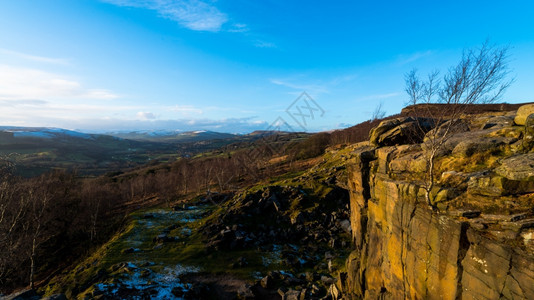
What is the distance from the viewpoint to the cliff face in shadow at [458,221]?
1078cm

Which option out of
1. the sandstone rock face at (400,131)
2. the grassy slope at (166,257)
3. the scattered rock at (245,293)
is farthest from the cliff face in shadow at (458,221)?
the scattered rock at (245,293)

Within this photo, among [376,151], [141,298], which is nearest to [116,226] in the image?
[141,298]

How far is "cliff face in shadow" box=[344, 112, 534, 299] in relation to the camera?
424 inches

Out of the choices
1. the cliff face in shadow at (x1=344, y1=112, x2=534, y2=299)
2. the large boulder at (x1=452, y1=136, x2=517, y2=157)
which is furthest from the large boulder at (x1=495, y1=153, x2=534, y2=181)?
the large boulder at (x1=452, y1=136, x2=517, y2=157)

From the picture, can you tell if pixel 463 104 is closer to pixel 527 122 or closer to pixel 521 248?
pixel 527 122

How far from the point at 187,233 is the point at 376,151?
42.1m

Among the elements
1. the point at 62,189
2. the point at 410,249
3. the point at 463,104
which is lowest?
the point at 62,189

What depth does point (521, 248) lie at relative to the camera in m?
10.2

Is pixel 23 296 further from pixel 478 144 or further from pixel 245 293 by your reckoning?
pixel 478 144

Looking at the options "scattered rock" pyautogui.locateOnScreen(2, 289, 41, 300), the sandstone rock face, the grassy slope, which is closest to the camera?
the sandstone rock face

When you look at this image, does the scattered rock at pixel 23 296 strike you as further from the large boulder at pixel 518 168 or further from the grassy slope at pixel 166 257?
the large boulder at pixel 518 168

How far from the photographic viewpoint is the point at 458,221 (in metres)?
13.1

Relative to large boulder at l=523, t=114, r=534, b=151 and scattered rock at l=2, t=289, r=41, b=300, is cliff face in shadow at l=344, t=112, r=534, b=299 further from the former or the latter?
scattered rock at l=2, t=289, r=41, b=300

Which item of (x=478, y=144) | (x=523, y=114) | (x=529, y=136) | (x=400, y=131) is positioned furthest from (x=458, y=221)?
(x=400, y=131)
